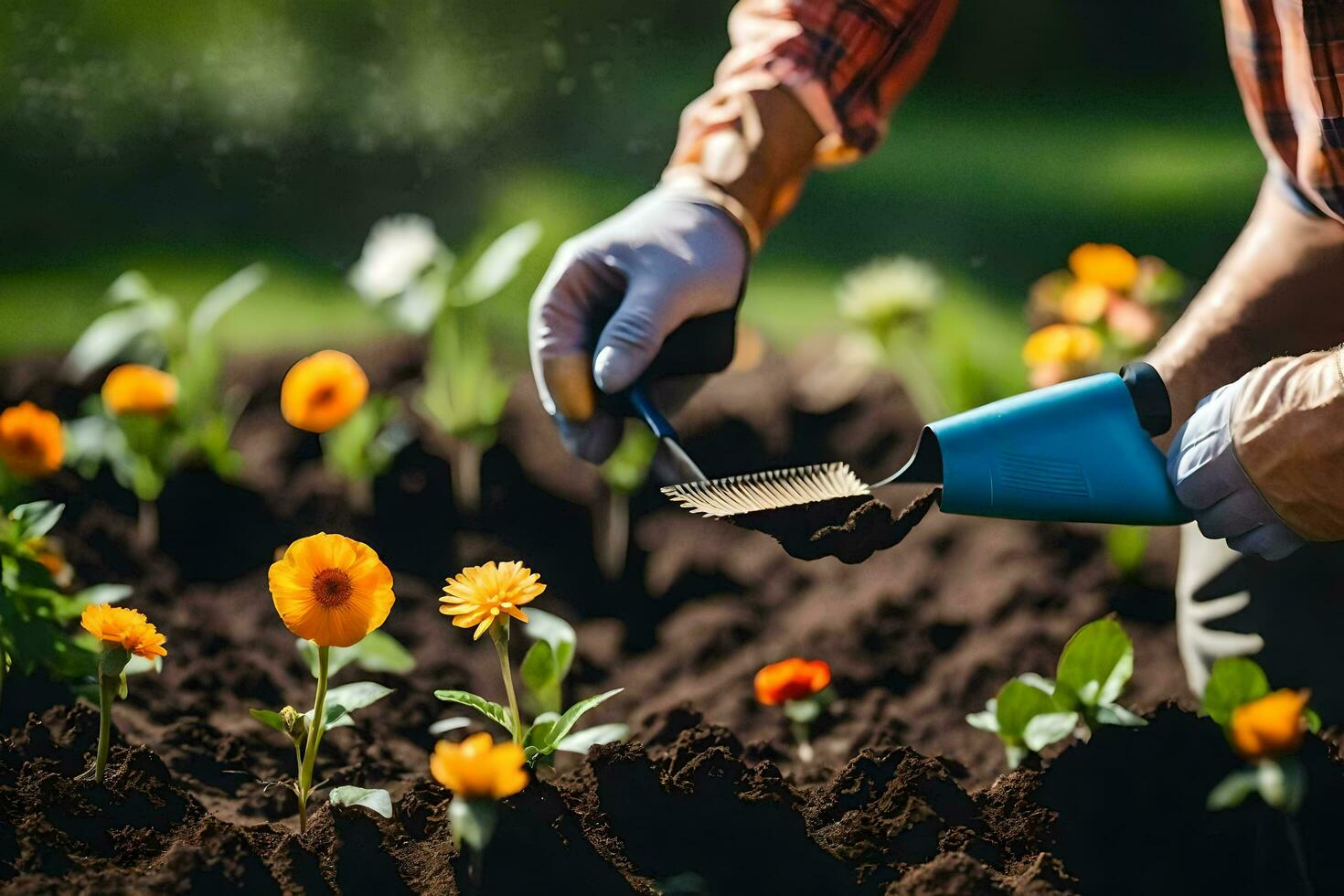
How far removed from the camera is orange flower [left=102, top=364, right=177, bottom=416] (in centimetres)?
211

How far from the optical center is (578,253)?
1771 millimetres

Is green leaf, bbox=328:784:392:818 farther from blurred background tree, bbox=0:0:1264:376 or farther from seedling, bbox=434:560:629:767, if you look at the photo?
blurred background tree, bbox=0:0:1264:376

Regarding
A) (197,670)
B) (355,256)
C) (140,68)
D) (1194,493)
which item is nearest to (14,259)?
(140,68)

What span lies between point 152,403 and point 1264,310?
1.63 meters

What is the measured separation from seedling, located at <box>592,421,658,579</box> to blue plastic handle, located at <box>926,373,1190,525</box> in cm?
91

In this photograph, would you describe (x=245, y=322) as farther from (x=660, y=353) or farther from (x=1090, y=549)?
(x=1090, y=549)

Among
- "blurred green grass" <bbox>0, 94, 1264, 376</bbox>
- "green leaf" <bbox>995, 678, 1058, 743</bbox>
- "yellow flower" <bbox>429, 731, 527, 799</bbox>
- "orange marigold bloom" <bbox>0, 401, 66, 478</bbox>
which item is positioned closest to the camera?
"yellow flower" <bbox>429, 731, 527, 799</bbox>

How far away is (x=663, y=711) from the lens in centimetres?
174

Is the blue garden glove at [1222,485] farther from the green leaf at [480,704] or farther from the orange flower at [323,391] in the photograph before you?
the orange flower at [323,391]

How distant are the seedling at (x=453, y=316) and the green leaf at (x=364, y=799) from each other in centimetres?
100

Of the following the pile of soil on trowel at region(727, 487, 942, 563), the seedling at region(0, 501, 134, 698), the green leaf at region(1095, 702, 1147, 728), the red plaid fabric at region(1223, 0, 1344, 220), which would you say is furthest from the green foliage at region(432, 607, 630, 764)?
the red plaid fabric at region(1223, 0, 1344, 220)

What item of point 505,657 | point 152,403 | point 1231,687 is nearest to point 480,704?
point 505,657

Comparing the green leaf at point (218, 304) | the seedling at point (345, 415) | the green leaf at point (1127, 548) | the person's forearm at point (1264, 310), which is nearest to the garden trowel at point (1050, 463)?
the person's forearm at point (1264, 310)

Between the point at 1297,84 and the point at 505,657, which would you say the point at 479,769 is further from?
the point at 1297,84
